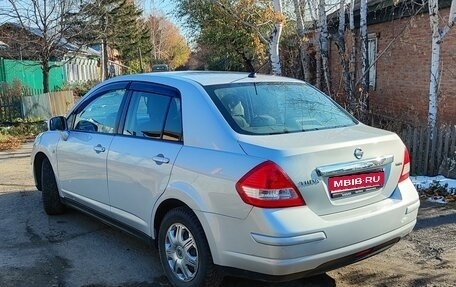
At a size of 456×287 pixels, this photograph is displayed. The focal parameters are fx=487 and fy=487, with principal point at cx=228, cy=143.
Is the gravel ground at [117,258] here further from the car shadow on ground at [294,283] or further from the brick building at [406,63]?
the brick building at [406,63]

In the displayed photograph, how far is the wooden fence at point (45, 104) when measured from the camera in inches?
635

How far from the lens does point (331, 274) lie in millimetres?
3961

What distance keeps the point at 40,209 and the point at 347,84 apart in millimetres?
6520

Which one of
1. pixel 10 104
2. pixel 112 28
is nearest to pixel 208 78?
pixel 10 104

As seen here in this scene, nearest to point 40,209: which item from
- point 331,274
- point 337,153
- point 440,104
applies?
point 331,274

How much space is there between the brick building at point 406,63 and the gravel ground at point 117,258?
20.7ft

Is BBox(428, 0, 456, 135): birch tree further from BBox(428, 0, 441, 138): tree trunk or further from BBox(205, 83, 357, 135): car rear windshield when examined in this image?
BBox(205, 83, 357, 135): car rear windshield

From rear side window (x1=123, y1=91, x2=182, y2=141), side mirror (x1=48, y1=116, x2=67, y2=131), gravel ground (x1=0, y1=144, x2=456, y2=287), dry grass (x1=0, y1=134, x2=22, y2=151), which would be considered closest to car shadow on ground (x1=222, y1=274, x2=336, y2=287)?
gravel ground (x1=0, y1=144, x2=456, y2=287)

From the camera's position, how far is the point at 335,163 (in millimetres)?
3188

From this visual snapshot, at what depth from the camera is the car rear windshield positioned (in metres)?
3.57

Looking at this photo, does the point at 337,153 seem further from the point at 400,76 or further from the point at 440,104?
the point at 400,76

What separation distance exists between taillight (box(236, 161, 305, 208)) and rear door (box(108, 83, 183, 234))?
797mm

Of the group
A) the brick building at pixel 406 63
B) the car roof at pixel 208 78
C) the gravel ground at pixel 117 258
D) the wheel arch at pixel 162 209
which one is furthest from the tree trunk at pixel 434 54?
the wheel arch at pixel 162 209

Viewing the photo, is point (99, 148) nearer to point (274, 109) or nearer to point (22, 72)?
point (274, 109)
